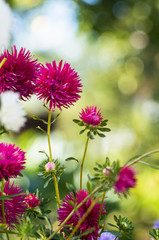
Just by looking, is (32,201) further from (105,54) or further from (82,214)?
(105,54)

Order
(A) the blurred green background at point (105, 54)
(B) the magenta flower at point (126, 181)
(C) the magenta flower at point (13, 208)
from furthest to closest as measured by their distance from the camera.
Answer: (A) the blurred green background at point (105, 54), (C) the magenta flower at point (13, 208), (B) the magenta flower at point (126, 181)

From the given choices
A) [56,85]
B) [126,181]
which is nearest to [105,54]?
[56,85]

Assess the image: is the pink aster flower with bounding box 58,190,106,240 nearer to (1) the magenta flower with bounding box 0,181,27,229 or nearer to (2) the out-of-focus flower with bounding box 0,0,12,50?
(1) the magenta flower with bounding box 0,181,27,229

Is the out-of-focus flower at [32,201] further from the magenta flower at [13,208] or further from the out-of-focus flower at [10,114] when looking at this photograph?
the out-of-focus flower at [10,114]

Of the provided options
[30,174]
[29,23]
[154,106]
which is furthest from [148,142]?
[29,23]

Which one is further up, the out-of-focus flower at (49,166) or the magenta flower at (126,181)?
the out-of-focus flower at (49,166)

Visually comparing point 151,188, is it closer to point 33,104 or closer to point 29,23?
point 33,104

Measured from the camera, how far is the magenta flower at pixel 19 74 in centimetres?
35

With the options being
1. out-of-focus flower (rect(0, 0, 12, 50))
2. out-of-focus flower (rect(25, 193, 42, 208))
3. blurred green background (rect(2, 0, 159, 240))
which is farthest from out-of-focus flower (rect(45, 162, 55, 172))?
blurred green background (rect(2, 0, 159, 240))

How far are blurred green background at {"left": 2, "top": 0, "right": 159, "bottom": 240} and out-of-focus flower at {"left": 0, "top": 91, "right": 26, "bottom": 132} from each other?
250 centimetres

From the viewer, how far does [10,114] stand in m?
0.28

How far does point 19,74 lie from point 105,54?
2.96 m

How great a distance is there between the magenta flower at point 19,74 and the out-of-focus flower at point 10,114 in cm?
6

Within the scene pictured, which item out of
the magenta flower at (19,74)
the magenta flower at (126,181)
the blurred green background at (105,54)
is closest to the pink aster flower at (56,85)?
the magenta flower at (19,74)
